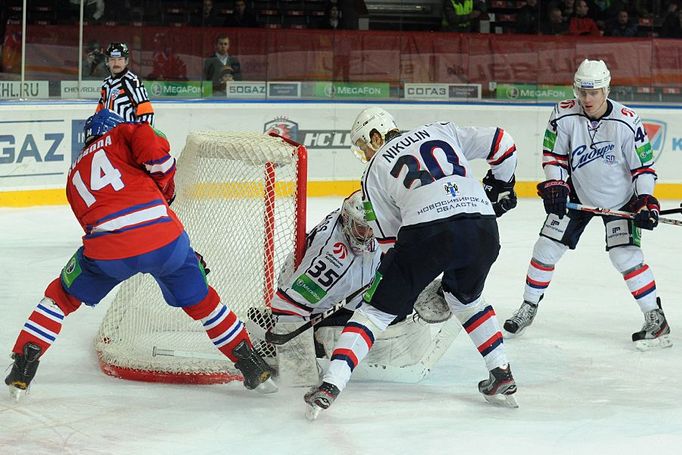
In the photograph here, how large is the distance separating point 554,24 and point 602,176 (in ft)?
17.6

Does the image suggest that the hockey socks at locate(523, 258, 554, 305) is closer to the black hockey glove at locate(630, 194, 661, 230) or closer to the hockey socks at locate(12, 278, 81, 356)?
the black hockey glove at locate(630, 194, 661, 230)

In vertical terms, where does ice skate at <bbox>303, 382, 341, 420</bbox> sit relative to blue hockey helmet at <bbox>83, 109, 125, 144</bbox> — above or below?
below

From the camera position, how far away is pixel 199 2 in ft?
29.6

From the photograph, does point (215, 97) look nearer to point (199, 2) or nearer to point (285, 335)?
point (199, 2)

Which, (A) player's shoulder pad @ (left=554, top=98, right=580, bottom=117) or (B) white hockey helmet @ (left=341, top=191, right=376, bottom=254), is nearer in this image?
(B) white hockey helmet @ (left=341, top=191, right=376, bottom=254)

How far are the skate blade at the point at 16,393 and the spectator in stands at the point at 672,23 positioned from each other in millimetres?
7092

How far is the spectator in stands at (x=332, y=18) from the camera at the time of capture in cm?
936

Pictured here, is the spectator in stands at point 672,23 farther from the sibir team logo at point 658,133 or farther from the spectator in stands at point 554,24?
the sibir team logo at point 658,133

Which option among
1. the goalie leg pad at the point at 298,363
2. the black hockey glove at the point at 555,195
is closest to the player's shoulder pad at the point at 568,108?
the black hockey glove at the point at 555,195

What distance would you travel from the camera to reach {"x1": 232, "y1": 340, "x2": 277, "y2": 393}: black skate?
3.71 metres

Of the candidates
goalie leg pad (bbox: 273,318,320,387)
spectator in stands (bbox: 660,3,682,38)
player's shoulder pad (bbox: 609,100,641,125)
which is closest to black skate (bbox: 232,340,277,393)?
goalie leg pad (bbox: 273,318,320,387)

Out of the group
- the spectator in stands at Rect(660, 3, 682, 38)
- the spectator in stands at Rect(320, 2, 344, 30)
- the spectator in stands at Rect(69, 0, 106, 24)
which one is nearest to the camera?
the spectator in stands at Rect(69, 0, 106, 24)

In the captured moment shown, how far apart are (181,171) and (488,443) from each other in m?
1.66

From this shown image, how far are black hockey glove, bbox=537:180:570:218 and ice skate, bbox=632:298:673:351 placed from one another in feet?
1.76
